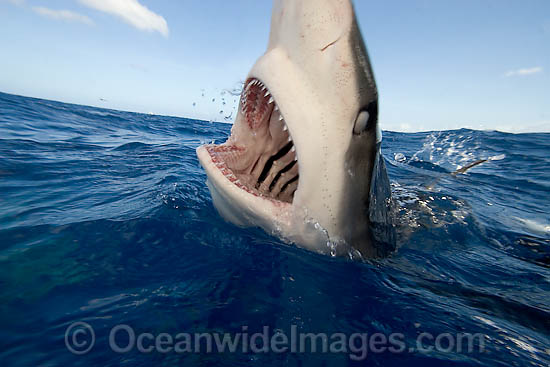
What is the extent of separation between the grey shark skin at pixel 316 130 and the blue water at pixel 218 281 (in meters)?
0.32

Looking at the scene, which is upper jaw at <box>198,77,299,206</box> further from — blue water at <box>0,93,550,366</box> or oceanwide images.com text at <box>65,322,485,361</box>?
oceanwide images.com text at <box>65,322,485,361</box>

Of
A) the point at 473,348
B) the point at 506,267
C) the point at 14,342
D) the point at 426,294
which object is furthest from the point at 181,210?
the point at 506,267

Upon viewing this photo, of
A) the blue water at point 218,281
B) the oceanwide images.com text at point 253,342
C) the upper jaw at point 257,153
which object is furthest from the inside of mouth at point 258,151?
the oceanwide images.com text at point 253,342

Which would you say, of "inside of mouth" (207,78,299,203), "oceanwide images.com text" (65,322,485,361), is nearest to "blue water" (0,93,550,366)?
"oceanwide images.com text" (65,322,485,361)

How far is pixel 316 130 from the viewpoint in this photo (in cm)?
182

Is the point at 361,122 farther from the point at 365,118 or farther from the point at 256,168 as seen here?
the point at 256,168

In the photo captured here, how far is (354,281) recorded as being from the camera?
7.49 ft

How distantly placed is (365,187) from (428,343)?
1.01 m

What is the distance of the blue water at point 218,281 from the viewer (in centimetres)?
161

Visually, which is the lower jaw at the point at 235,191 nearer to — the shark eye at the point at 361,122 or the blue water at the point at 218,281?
the blue water at the point at 218,281

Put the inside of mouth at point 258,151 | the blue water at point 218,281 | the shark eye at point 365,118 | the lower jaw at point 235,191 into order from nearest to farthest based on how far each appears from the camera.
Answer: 1. the blue water at point 218,281
2. the shark eye at point 365,118
3. the lower jaw at point 235,191
4. the inside of mouth at point 258,151

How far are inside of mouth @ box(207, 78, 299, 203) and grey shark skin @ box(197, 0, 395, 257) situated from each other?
1cm

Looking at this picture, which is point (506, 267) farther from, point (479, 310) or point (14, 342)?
point (14, 342)

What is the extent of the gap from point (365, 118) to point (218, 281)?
1.44 m
